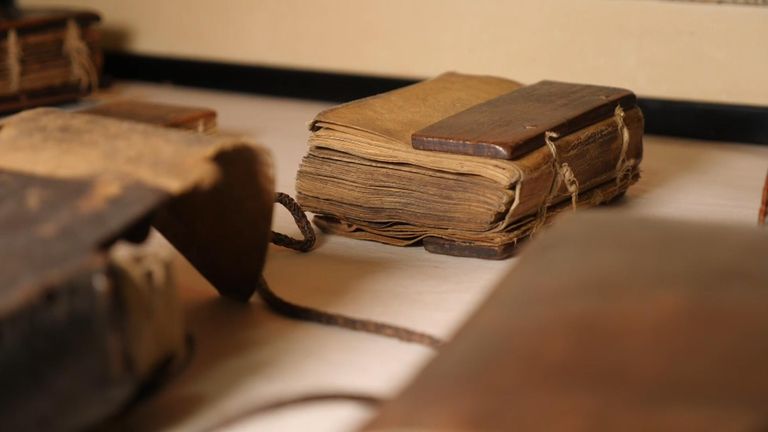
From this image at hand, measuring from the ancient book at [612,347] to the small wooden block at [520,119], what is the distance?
714mm

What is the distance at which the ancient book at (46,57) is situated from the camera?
12.4ft

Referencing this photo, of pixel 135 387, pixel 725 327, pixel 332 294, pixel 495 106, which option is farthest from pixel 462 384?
pixel 495 106

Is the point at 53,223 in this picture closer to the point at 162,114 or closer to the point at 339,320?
the point at 339,320

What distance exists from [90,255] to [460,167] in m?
1.01

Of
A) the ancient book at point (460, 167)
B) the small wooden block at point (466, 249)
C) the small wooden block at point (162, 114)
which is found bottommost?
the small wooden block at point (162, 114)

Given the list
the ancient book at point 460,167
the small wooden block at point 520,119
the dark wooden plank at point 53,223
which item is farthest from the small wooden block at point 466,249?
the dark wooden plank at point 53,223

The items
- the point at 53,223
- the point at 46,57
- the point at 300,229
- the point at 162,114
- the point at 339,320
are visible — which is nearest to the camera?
the point at 53,223

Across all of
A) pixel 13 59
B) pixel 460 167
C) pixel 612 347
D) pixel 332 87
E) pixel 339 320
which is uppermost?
pixel 612 347

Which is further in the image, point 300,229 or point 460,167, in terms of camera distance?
point 300,229

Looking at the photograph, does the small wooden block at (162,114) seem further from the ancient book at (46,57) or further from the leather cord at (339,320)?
the leather cord at (339,320)

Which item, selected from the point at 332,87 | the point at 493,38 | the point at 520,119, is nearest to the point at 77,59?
the point at 332,87

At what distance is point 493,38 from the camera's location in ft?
12.1

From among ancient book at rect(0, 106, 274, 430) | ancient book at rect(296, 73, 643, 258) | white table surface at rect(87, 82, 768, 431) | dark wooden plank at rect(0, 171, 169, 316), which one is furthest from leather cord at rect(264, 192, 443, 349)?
dark wooden plank at rect(0, 171, 169, 316)

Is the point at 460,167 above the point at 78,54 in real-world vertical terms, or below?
above
